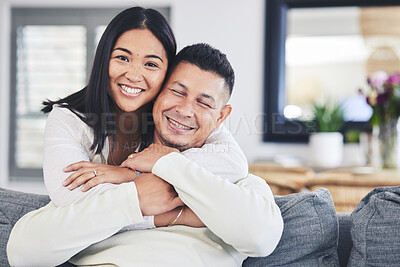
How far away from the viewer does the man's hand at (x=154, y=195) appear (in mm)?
1180

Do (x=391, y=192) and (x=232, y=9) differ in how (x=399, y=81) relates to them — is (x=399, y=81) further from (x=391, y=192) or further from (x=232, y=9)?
(x=391, y=192)

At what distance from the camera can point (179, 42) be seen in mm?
4008

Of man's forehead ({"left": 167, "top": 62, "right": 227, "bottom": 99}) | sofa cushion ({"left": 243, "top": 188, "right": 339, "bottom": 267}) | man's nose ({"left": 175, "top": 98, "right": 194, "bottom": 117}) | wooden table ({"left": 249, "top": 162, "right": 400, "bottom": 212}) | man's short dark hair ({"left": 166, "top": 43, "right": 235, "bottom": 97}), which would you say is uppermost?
man's short dark hair ({"left": 166, "top": 43, "right": 235, "bottom": 97})

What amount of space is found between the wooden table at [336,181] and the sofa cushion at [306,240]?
4.74ft

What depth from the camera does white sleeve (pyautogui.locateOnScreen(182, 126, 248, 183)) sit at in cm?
131

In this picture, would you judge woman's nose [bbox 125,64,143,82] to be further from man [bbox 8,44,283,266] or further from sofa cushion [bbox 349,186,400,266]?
sofa cushion [bbox 349,186,400,266]

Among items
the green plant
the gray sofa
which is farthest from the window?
the gray sofa

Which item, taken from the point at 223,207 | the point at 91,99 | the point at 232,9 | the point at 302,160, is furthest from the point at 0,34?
the point at 223,207

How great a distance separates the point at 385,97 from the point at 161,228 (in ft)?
8.34

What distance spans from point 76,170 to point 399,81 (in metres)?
2.73

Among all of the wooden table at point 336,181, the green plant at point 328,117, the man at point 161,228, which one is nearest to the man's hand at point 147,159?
the man at point 161,228

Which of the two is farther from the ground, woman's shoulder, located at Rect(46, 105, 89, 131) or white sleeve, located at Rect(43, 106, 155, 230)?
woman's shoulder, located at Rect(46, 105, 89, 131)

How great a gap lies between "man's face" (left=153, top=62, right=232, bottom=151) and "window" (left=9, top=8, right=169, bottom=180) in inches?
118

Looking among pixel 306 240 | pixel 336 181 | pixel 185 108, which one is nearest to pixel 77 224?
pixel 185 108
